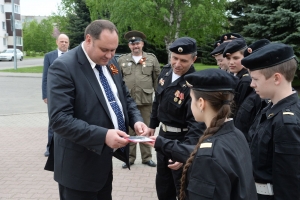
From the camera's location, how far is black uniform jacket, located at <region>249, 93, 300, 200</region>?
81.8 inches

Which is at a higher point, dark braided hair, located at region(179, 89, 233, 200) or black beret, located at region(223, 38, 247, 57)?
black beret, located at region(223, 38, 247, 57)

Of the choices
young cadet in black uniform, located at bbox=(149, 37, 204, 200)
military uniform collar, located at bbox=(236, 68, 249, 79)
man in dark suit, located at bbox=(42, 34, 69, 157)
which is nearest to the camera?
young cadet in black uniform, located at bbox=(149, 37, 204, 200)

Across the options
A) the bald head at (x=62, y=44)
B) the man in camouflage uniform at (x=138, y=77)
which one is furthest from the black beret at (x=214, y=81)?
the bald head at (x=62, y=44)

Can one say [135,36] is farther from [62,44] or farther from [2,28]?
[2,28]

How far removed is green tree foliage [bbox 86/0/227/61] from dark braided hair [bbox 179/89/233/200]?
16.9 m

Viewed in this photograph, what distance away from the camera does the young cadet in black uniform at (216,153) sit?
5.48 feet

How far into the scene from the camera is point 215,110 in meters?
1.91

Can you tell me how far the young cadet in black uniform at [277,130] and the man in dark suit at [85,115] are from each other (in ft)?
3.28

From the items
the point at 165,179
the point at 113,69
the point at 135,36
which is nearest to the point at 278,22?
the point at 135,36

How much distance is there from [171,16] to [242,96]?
55.9 feet

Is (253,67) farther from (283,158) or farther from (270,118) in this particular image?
(283,158)

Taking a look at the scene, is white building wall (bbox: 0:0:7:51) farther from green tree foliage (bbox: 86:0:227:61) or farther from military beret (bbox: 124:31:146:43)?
military beret (bbox: 124:31:146:43)

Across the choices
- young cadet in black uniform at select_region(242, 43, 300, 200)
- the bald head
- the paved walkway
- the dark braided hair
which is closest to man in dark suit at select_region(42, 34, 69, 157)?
the bald head

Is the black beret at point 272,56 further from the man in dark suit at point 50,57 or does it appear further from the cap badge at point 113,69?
the man in dark suit at point 50,57
